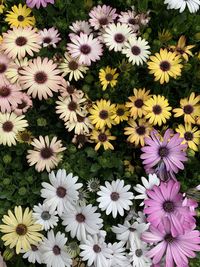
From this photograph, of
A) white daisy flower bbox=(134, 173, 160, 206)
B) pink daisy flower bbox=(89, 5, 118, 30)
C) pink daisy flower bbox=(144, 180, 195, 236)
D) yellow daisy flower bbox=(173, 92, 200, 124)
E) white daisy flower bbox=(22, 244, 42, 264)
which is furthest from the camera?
pink daisy flower bbox=(89, 5, 118, 30)

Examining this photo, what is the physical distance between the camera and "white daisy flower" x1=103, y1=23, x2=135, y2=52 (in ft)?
7.17

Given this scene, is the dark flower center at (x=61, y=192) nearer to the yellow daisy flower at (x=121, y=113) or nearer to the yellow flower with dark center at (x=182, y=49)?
the yellow daisy flower at (x=121, y=113)

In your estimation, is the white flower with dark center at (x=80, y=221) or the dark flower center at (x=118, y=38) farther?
the dark flower center at (x=118, y=38)

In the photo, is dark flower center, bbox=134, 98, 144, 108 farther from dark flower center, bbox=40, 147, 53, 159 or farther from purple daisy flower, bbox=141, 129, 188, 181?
dark flower center, bbox=40, 147, 53, 159

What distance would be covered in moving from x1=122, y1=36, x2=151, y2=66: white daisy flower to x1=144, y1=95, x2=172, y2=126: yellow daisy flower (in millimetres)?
182

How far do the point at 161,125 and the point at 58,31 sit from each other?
0.68 m

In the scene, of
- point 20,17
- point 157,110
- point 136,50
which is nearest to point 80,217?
point 157,110

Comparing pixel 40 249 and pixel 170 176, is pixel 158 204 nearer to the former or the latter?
pixel 170 176

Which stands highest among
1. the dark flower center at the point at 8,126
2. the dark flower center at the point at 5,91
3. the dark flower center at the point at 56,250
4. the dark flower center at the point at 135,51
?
the dark flower center at the point at 135,51

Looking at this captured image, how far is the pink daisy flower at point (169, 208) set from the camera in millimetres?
1800

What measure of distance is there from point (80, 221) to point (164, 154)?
0.44 metres

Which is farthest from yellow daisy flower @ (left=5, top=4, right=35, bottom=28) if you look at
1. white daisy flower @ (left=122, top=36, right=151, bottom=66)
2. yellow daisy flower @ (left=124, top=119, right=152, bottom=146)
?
yellow daisy flower @ (left=124, top=119, right=152, bottom=146)

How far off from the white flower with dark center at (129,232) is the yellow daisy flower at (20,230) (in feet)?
1.04

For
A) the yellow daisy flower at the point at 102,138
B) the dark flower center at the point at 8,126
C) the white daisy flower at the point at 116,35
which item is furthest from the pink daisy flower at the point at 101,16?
the dark flower center at the point at 8,126
